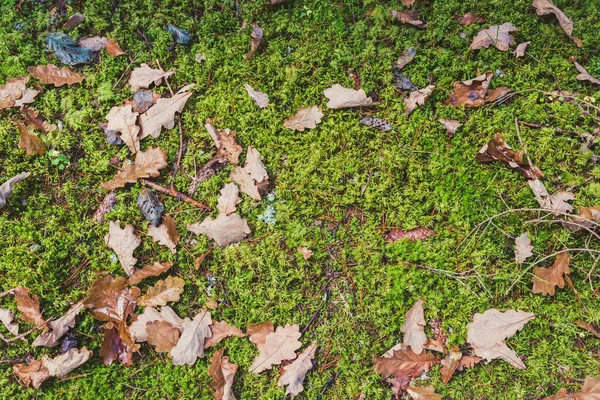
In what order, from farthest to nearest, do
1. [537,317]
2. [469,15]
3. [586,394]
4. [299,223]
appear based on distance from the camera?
[469,15], [299,223], [537,317], [586,394]

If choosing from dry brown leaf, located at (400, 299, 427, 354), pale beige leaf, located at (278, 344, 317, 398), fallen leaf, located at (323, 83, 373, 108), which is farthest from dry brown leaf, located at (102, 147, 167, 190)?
dry brown leaf, located at (400, 299, 427, 354)

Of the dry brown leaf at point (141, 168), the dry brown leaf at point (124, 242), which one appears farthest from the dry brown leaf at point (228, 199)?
the dry brown leaf at point (124, 242)

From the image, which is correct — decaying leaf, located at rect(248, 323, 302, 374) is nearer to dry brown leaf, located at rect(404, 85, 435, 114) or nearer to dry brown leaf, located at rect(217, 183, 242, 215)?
dry brown leaf, located at rect(217, 183, 242, 215)

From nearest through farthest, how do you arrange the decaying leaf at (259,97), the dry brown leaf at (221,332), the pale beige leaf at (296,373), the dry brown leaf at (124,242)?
A: the pale beige leaf at (296,373) < the dry brown leaf at (221,332) < the dry brown leaf at (124,242) < the decaying leaf at (259,97)

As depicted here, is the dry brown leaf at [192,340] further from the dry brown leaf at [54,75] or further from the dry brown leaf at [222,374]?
the dry brown leaf at [54,75]

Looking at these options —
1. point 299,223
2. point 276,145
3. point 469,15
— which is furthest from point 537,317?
point 469,15

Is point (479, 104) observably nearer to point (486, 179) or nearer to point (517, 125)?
point (517, 125)

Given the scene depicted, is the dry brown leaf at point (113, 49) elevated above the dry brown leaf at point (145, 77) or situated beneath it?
elevated above
